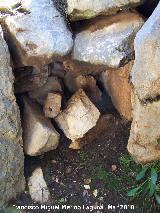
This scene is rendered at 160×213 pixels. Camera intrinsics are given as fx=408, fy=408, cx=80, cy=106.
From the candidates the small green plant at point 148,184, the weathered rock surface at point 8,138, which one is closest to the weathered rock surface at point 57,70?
the weathered rock surface at point 8,138

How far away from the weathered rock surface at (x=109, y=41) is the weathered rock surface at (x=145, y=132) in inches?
12.2

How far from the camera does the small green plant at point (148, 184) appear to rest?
288 cm

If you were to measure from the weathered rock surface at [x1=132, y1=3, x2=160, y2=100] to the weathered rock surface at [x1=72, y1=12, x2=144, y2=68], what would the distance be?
0.20m

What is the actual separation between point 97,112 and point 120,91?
0.25 m

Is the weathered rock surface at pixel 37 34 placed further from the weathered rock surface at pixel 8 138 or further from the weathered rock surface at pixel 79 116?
the weathered rock surface at pixel 79 116

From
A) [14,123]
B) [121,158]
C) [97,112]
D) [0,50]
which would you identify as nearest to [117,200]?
[121,158]

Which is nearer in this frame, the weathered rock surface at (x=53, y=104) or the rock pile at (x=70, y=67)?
the rock pile at (x=70, y=67)

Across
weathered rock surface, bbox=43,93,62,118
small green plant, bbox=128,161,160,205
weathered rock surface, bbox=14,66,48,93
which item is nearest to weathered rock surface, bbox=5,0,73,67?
weathered rock surface, bbox=14,66,48,93

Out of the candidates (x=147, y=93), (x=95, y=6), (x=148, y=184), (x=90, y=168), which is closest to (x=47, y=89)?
(x=90, y=168)

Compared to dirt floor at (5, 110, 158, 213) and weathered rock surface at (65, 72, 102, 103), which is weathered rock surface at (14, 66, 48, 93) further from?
dirt floor at (5, 110, 158, 213)

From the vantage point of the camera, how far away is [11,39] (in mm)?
2789

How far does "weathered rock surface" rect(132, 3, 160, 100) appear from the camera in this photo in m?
2.45

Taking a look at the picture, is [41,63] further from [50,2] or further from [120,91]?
[120,91]

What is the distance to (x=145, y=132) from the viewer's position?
282cm
